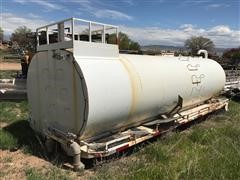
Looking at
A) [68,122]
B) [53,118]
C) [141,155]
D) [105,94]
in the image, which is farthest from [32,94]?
[141,155]

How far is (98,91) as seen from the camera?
19.0 feet

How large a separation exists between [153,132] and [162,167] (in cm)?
155

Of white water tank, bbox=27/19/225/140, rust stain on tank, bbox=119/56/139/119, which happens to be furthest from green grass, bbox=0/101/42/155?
rust stain on tank, bbox=119/56/139/119

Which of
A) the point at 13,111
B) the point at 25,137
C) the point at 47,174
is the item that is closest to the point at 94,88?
the point at 47,174

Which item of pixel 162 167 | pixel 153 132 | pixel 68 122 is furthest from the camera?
pixel 153 132

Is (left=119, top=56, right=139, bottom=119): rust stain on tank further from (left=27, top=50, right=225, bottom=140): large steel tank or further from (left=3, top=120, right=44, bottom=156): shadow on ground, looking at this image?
(left=3, top=120, right=44, bottom=156): shadow on ground

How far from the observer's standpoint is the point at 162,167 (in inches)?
224

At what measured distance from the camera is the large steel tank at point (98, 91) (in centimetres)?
580

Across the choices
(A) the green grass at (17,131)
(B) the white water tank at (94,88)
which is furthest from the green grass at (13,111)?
(B) the white water tank at (94,88)

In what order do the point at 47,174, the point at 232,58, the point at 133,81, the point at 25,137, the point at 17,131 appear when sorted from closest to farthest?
the point at 47,174, the point at 133,81, the point at 25,137, the point at 17,131, the point at 232,58

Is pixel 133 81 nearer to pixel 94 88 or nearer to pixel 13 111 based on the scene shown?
pixel 94 88

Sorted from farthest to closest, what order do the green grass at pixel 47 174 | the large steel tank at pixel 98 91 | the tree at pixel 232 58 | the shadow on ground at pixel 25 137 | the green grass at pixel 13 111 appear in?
1. the tree at pixel 232 58
2. the green grass at pixel 13 111
3. the shadow on ground at pixel 25 137
4. the large steel tank at pixel 98 91
5. the green grass at pixel 47 174

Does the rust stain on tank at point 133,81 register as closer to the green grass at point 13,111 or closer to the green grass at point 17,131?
the green grass at point 17,131

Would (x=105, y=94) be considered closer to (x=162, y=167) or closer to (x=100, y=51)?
(x=100, y=51)
